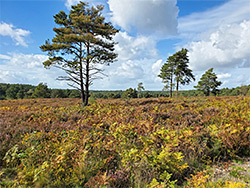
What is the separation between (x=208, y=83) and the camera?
44594 mm

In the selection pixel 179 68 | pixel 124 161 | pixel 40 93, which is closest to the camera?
pixel 124 161

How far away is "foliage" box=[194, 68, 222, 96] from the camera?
44.1 metres

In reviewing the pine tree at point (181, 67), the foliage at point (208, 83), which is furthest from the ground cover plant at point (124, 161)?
the foliage at point (208, 83)

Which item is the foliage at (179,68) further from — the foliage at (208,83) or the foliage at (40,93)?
the foliage at (40,93)

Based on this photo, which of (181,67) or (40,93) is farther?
(40,93)

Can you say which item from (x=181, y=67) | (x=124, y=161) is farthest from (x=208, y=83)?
(x=124, y=161)

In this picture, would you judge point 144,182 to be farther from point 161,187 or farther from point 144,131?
point 144,131

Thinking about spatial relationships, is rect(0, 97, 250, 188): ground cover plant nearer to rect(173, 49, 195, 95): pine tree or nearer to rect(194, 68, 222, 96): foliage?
rect(173, 49, 195, 95): pine tree

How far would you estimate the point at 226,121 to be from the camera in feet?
18.5

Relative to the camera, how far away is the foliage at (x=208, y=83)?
4406cm

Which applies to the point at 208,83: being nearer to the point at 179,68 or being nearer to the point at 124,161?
the point at 179,68

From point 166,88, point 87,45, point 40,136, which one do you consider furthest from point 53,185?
point 166,88

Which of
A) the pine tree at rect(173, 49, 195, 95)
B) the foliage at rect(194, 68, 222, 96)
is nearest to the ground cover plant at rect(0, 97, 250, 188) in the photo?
the pine tree at rect(173, 49, 195, 95)

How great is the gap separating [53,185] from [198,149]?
3.53 metres
